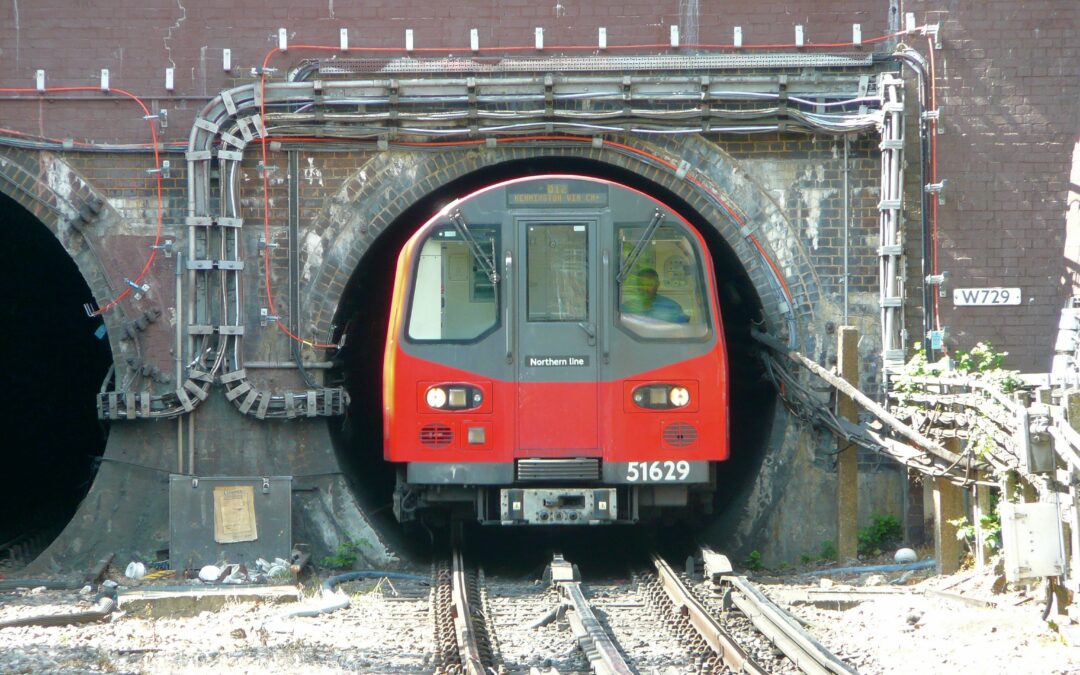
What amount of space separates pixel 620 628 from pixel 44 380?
10.5 metres

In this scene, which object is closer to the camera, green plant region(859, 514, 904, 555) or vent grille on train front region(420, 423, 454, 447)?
vent grille on train front region(420, 423, 454, 447)

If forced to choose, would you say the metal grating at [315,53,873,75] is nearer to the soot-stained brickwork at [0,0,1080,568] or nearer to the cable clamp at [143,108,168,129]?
the soot-stained brickwork at [0,0,1080,568]

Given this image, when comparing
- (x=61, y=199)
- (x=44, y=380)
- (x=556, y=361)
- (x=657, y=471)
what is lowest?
(x=657, y=471)

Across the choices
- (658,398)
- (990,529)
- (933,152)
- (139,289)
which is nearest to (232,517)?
(139,289)

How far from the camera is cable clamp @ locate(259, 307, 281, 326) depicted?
11.3 metres

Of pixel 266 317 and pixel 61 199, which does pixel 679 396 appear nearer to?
pixel 266 317

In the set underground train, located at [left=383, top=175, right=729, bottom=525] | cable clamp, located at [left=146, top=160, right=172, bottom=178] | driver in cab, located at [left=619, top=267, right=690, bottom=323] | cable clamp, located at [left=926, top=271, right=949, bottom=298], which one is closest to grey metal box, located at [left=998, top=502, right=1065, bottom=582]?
underground train, located at [left=383, top=175, right=729, bottom=525]

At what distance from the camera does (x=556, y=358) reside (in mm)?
10000

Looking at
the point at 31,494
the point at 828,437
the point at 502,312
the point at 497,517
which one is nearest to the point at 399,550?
the point at 497,517

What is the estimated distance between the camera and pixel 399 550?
11523 millimetres

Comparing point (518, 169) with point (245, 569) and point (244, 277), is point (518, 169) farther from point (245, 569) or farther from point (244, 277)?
point (245, 569)

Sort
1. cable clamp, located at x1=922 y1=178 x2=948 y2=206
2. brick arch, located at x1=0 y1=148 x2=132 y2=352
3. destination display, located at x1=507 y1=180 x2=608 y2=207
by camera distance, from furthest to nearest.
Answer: brick arch, located at x1=0 y1=148 x2=132 y2=352
cable clamp, located at x1=922 y1=178 x2=948 y2=206
destination display, located at x1=507 y1=180 x2=608 y2=207

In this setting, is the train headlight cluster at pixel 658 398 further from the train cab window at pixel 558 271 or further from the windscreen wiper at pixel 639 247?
the windscreen wiper at pixel 639 247

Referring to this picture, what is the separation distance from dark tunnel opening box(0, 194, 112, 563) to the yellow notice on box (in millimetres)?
4650
